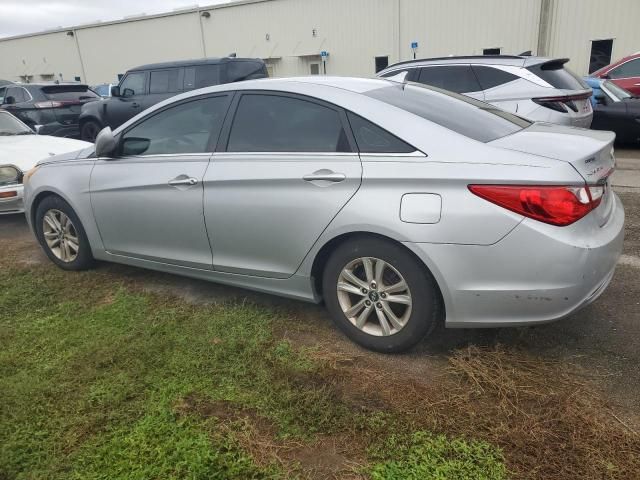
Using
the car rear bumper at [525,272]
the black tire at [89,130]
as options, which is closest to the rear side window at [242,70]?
the black tire at [89,130]

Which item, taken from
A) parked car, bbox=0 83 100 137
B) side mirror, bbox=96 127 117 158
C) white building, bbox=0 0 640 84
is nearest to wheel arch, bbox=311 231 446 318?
side mirror, bbox=96 127 117 158

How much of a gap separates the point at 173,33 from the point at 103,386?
31298mm

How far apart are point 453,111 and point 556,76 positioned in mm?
4723

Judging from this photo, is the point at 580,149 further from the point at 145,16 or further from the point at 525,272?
the point at 145,16

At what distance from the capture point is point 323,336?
3.29 m

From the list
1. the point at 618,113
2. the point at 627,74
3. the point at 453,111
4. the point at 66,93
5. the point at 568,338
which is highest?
the point at 453,111

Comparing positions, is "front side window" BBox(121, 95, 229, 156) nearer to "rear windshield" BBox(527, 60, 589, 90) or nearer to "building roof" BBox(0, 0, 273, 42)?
"rear windshield" BBox(527, 60, 589, 90)

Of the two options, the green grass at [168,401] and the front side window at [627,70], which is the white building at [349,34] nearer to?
the front side window at [627,70]

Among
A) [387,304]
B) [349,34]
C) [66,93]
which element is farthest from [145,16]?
[387,304]

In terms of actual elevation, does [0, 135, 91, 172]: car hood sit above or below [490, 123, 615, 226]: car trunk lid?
below

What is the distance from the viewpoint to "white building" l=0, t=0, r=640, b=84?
1881 cm

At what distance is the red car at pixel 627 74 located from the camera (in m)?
10.5

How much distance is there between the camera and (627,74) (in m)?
10.9

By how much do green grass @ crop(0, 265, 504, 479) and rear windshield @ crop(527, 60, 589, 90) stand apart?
538 cm
